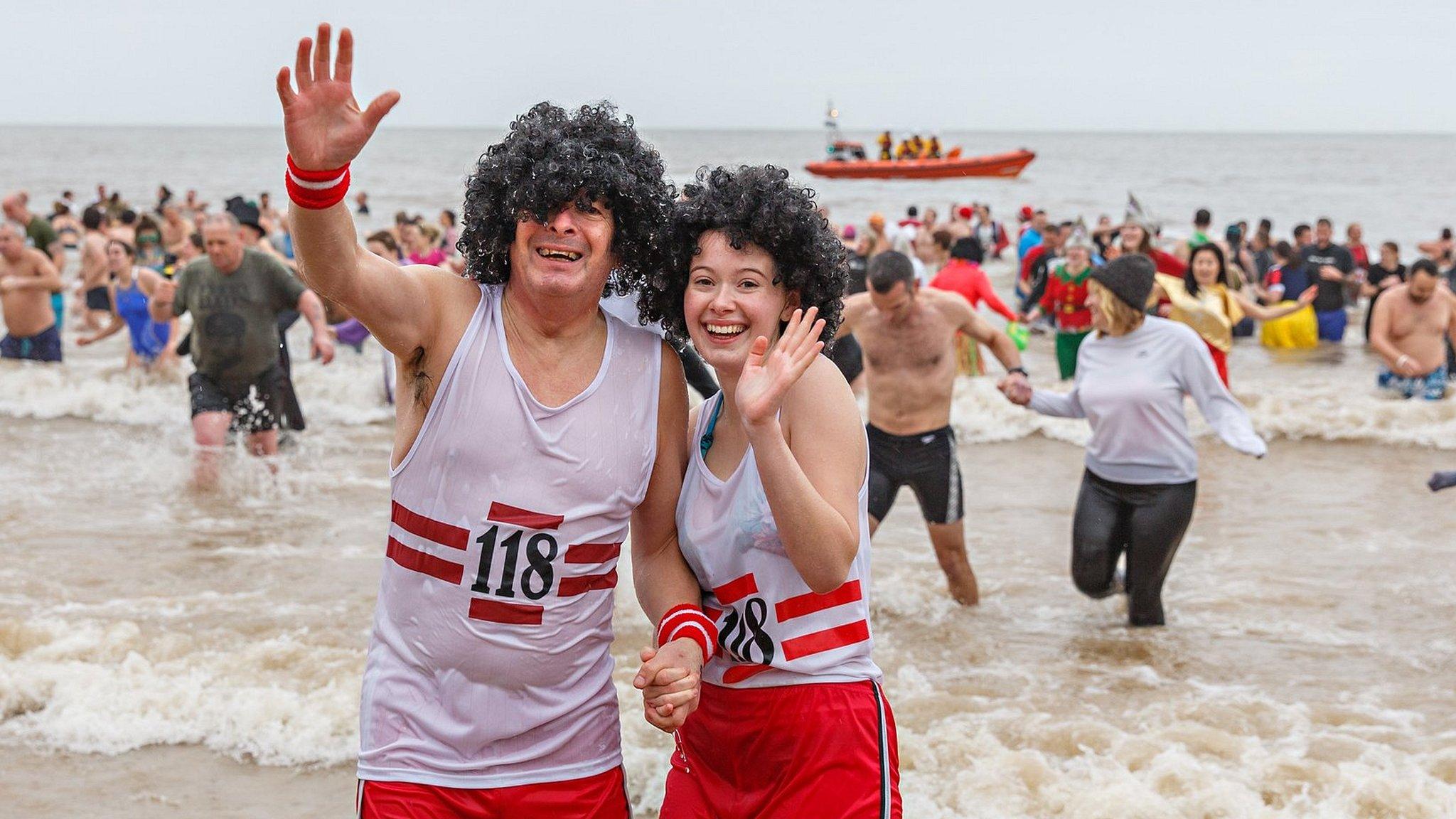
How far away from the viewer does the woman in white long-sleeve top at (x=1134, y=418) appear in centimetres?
630

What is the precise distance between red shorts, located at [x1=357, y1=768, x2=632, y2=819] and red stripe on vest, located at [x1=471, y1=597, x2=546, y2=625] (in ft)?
1.13

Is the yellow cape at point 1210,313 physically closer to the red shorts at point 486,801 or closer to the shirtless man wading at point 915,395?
the shirtless man wading at point 915,395

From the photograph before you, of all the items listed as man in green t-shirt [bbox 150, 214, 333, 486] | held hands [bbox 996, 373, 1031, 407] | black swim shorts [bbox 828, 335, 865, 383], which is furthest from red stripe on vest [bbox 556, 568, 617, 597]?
black swim shorts [bbox 828, 335, 865, 383]

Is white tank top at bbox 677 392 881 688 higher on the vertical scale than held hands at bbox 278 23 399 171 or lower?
lower

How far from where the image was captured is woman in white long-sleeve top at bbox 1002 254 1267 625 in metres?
6.30

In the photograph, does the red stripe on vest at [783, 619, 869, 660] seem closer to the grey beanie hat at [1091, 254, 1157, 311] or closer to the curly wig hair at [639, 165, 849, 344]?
the curly wig hair at [639, 165, 849, 344]

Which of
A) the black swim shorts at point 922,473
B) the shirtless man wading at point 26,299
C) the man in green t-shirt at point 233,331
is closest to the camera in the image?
the black swim shorts at point 922,473

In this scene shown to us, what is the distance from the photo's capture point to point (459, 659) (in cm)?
270

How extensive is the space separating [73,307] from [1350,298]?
2036cm

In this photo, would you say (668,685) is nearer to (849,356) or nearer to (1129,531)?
(1129,531)

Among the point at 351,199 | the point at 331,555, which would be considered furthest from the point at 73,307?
the point at 351,199

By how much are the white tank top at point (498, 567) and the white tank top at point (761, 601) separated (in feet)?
0.57

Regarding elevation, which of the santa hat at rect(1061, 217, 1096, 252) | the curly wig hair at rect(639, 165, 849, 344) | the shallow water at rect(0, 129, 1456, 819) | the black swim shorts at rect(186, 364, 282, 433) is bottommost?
the shallow water at rect(0, 129, 1456, 819)

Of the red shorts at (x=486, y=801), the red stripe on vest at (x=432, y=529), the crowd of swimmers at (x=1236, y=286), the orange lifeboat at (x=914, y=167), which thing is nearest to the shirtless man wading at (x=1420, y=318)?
the crowd of swimmers at (x=1236, y=286)
